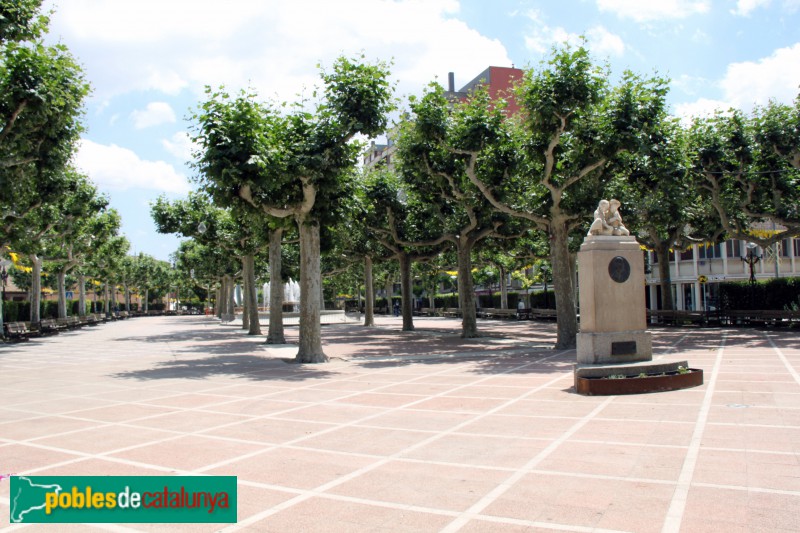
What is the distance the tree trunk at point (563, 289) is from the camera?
18.8m

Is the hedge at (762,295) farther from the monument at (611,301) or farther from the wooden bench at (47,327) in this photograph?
the wooden bench at (47,327)

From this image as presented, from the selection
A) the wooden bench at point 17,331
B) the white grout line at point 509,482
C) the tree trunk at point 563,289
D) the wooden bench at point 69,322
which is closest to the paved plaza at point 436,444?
the white grout line at point 509,482

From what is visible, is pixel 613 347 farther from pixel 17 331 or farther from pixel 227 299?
pixel 227 299

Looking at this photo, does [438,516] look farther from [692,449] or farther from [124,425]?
[124,425]

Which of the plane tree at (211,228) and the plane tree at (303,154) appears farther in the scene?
the plane tree at (211,228)

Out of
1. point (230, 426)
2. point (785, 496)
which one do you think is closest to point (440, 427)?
point (230, 426)

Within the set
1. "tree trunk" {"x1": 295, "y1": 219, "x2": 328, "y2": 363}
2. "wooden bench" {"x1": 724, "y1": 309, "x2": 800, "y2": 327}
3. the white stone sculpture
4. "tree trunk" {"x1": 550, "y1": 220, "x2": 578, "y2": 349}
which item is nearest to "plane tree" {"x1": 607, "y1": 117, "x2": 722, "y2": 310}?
"tree trunk" {"x1": 550, "y1": 220, "x2": 578, "y2": 349}

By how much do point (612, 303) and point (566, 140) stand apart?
28.4ft

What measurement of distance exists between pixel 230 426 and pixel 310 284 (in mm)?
8528

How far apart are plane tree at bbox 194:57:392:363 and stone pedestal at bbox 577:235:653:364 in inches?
289

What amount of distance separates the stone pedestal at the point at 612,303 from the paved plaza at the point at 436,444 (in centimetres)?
105

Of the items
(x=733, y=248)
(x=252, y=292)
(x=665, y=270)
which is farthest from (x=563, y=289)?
(x=733, y=248)

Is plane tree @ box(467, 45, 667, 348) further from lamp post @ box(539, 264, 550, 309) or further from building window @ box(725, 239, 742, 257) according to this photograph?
building window @ box(725, 239, 742, 257)

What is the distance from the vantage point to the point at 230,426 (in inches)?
327
